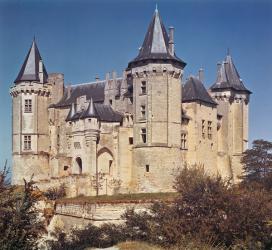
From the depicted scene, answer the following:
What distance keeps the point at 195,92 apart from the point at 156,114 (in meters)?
6.34

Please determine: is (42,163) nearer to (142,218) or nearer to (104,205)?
(104,205)

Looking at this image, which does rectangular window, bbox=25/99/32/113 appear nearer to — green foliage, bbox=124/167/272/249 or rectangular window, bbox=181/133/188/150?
rectangular window, bbox=181/133/188/150

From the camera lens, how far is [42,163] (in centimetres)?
5281

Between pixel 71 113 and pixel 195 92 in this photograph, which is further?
pixel 195 92

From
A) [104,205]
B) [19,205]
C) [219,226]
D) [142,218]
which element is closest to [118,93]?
[104,205]

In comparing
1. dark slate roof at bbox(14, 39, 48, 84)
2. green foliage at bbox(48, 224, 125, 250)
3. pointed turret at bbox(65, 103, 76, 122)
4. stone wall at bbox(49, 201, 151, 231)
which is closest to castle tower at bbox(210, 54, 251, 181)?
pointed turret at bbox(65, 103, 76, 122)

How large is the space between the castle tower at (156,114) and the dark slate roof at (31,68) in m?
11.6

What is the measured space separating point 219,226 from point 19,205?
11133 mm

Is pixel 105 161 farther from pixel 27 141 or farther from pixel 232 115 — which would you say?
pixel 232 115

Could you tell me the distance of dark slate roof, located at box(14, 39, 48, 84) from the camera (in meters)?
53.2

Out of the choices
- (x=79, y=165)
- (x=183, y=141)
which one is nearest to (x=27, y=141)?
(x=79, y=165)

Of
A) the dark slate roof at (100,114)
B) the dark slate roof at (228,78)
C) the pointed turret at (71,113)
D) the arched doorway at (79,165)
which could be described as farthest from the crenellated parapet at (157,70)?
the dark slate roof at (228,78)

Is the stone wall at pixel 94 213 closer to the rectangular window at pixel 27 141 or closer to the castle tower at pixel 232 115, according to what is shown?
the rectangular window at pixel 27 141

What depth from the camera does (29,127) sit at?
52.9 meters
